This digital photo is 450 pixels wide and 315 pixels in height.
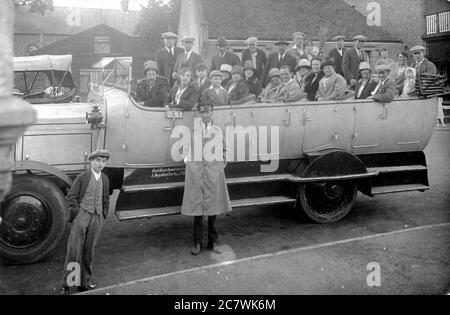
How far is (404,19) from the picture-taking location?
26.3 metres

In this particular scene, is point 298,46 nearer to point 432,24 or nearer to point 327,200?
point 327,200

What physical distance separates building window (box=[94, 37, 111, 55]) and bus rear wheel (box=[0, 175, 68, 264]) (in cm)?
2331

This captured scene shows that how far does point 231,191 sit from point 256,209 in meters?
1.44

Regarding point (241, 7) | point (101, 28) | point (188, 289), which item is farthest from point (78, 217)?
point (101, 28)

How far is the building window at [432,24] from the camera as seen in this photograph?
2461 cm

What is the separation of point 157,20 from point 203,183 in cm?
2611

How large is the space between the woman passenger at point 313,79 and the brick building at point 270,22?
1602 cm

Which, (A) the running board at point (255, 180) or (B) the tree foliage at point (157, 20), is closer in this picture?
(A) the running board at point (255, 180)

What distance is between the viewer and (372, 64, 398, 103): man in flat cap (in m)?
6.33

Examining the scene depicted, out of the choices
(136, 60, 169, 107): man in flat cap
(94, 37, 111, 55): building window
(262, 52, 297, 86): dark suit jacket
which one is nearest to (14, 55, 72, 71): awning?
(136, 60, 169, 107): man in flat cap

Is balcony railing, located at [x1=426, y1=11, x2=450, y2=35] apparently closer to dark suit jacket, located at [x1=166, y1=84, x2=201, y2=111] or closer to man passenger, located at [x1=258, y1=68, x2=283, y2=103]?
man passenger, located at [x1=258, y1=68, x2=283, y2=103]

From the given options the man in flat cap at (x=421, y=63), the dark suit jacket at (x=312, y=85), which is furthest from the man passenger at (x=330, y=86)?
the man in flat cap at (x=421, y=63)

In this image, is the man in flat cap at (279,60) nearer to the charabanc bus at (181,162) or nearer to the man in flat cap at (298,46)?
the man in flat cap at (298,46)

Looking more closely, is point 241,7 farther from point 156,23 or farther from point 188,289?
point 188,289
